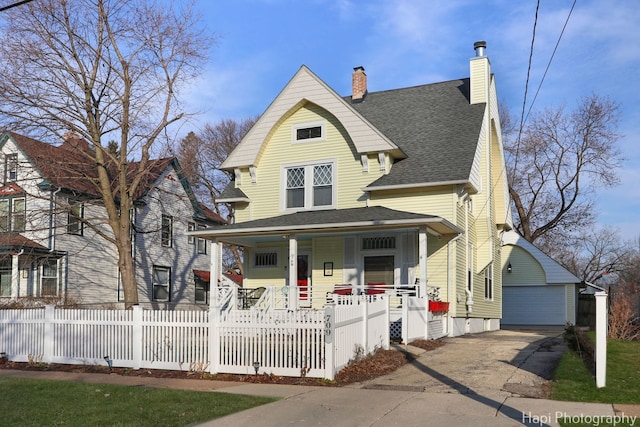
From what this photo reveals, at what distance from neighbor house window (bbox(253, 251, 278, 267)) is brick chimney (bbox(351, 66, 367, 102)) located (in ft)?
25.0

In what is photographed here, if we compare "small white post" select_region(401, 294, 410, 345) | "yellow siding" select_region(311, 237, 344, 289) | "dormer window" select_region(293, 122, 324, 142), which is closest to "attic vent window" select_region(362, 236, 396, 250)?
"yellow siding" select_region(311, 237, 344, 289)

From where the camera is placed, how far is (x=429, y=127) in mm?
22750

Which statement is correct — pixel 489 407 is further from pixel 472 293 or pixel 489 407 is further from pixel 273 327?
pixel 472 293

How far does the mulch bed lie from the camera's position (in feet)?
38.0

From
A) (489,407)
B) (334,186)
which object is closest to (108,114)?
(334,186)

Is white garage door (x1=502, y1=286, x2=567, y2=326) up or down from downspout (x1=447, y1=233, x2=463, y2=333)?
down

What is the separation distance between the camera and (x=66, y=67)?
70.3ft

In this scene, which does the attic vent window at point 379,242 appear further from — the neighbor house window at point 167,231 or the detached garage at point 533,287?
the neighbor house window at point 167,231

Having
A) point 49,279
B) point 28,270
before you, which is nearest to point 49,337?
point 28,270

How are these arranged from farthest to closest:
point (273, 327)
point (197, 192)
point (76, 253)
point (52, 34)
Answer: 1. point (197, 192)
2. point (76, 253)
3. point (52, 34)
4. point (273, 327)

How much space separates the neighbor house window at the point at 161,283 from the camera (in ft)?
111

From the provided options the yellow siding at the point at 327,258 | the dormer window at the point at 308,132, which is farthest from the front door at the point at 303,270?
the dormer window at the point at 308,132

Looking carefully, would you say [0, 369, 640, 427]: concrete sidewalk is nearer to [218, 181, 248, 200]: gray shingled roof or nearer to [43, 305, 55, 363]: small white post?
[43, 305, 55, 363]: small white post

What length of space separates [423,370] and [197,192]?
3411 centimetres
